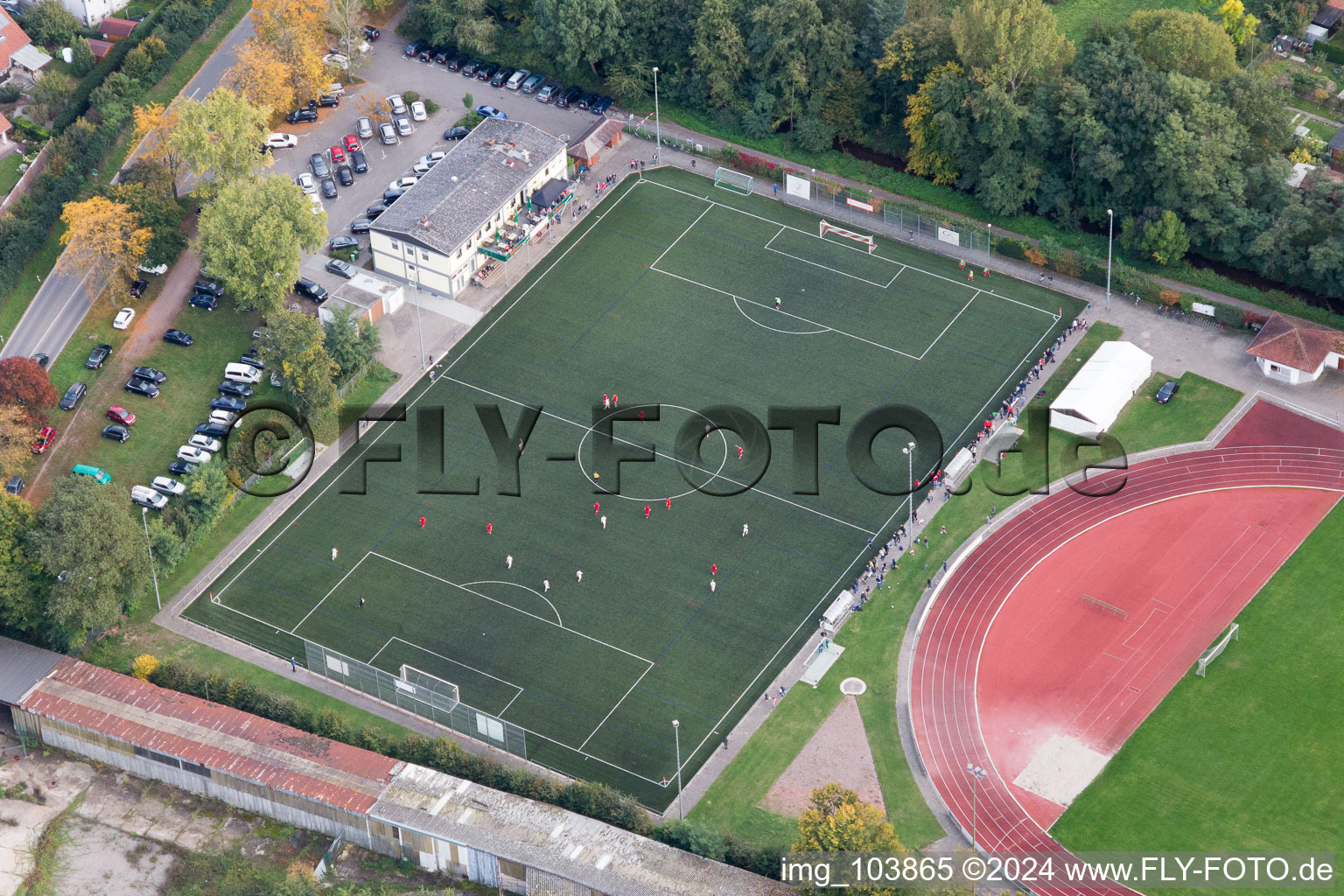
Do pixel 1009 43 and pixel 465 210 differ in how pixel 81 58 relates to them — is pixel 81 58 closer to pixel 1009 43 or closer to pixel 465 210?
pixel 465 210

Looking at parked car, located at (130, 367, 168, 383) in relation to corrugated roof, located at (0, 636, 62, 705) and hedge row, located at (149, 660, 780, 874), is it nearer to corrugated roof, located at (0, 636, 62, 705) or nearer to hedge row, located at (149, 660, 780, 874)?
corrugated roof, located at (0, 636, 62, 705)

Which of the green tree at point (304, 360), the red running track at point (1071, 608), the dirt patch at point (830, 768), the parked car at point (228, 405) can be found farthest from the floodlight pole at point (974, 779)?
the parked car at point (228, 405)

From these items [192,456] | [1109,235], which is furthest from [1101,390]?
[192,456]

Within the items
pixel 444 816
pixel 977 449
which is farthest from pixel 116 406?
pixel 977 449

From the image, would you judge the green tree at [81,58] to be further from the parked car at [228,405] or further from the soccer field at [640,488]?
the soccer field at [640,488]

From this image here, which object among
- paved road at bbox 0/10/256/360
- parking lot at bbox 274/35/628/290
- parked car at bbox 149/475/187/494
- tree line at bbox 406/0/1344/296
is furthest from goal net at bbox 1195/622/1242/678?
paved road at bbox 0/10/256/360

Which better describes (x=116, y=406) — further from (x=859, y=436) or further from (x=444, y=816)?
(x=859, y=436)
